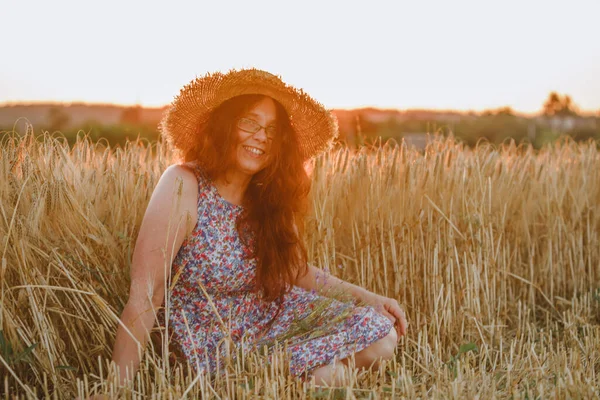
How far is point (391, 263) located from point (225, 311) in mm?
965

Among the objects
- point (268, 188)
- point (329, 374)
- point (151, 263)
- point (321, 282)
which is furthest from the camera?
point (321, 282)

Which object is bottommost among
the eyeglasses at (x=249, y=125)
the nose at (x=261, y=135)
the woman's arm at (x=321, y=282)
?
the woman's arm at (x=321, y=282)

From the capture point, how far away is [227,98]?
97.5 inches

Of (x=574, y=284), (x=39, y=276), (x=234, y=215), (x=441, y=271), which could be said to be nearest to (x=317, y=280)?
(x=234, y=215)

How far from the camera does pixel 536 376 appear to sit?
2416mm

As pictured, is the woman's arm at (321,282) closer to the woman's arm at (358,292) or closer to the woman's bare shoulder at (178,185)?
the woman's arm at (358,292)

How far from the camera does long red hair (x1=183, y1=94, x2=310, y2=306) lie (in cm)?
245

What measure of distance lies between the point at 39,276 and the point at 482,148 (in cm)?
247

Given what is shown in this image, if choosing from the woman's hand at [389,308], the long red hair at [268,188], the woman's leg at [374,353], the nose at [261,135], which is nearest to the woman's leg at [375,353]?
the woman's leg at [374,353]

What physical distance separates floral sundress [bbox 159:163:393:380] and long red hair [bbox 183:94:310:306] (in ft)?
0.16

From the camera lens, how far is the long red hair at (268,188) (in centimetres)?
245

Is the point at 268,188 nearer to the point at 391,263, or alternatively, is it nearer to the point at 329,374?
the point at 329,374

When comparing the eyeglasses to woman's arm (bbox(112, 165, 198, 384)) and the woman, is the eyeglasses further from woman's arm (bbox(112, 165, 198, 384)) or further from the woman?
woman's arm (bbox(112, 165, 198, 384))

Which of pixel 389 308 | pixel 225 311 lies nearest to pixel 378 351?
pixel 389 308
